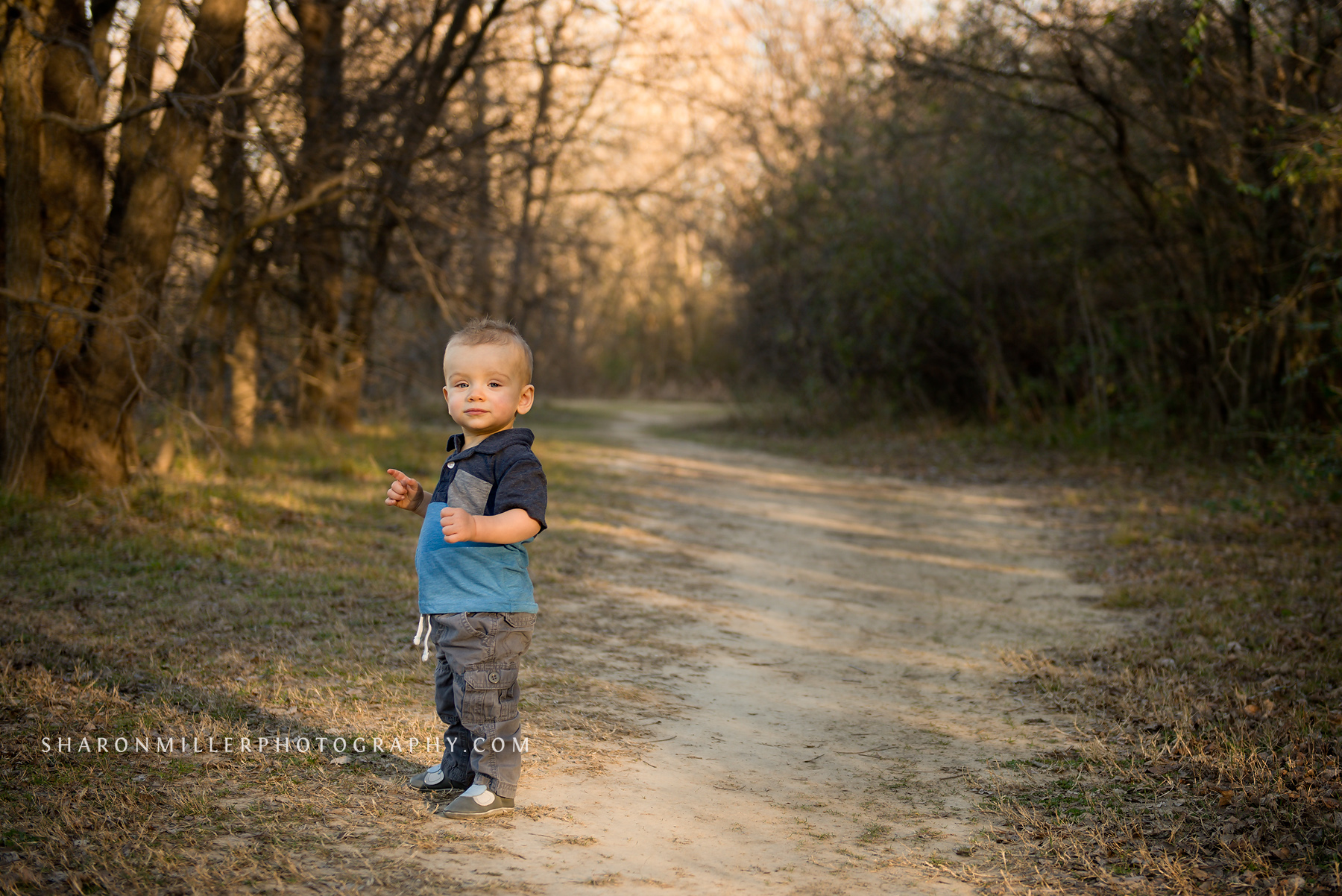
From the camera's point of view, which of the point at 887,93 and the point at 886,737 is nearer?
the point at 886,737

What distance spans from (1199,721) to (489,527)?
3.15 meters

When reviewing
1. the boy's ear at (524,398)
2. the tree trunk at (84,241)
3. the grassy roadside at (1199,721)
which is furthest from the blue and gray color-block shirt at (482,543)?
the tree trunk at (84,241)

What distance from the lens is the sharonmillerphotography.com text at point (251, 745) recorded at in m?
3.80

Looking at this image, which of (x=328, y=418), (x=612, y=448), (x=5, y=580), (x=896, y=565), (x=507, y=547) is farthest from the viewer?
(x=612, y=448)

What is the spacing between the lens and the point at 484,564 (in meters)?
3.44

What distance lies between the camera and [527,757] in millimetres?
4000

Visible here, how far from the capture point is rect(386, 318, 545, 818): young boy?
341 centimetres

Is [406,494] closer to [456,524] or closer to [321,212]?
[456,524]

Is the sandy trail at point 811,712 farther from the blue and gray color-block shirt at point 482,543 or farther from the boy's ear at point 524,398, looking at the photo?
the boy's ear at point 524,398

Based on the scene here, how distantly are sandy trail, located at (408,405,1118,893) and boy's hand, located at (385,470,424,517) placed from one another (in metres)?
1.04

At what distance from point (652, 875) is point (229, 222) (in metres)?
8.83

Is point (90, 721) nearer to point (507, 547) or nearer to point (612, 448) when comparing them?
point (507, 547)

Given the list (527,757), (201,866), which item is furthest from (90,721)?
(527,757)

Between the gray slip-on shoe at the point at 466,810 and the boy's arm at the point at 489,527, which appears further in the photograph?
the gray slip-on shoe at the point at 466,810
